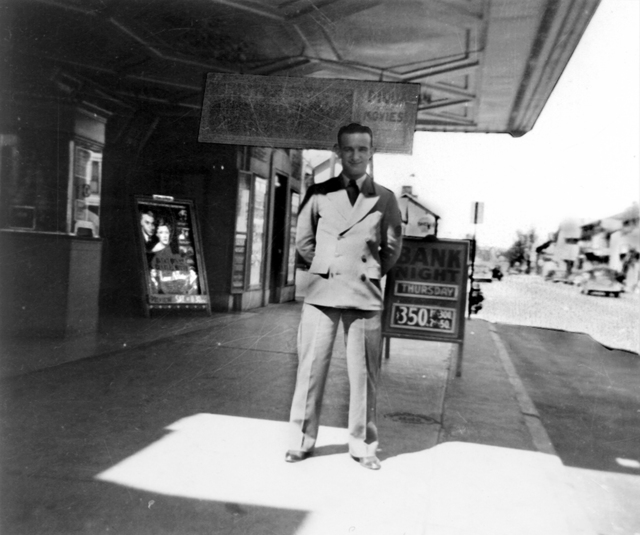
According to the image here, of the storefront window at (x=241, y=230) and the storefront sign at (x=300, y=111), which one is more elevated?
the storefront sign at (x=300, y=111)

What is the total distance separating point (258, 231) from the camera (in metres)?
10.7

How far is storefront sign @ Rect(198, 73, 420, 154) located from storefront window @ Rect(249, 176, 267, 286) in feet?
18.1

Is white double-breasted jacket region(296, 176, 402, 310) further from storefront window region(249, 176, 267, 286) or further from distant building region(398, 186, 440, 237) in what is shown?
storefront window region(249, 176, 267, 286)

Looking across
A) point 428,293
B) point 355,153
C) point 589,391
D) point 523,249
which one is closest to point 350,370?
point 355,153

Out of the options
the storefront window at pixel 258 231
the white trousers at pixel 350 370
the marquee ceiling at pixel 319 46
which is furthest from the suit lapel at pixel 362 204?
the storefront window at pixel 258 231

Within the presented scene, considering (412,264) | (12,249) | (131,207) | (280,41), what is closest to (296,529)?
(412,264)

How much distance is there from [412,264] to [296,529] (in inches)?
150

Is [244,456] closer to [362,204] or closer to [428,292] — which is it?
[362,204]

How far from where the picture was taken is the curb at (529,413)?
4043 mm

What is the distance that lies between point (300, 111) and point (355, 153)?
4.16ft

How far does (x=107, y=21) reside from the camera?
5305 mm

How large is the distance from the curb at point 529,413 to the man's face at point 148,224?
17.7 feet

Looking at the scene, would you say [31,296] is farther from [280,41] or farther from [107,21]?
[280,41]

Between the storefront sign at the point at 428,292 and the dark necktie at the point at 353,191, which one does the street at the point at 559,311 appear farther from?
the dark necktie at the point at 353,191
